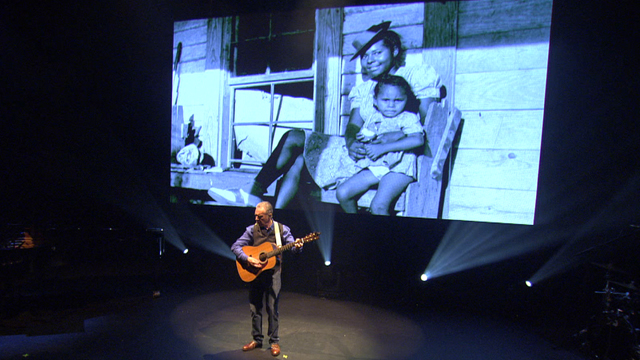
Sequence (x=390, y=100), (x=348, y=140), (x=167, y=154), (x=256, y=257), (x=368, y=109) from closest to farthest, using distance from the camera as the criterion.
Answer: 1. (x=256, y=257)
2. (x=390, y=100)
3. (x=368, y=109)
4. (x=348, y=140)
5. (x=167, y=154)

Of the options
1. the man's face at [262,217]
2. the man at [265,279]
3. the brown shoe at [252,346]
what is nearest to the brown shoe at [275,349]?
the man at [265,279]

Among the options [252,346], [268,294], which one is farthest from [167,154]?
[252,346]

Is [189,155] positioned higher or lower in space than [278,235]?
higher

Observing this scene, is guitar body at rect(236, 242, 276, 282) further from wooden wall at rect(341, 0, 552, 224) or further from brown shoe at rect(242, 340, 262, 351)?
wooden wall at rect(341, 0, 552, 224)

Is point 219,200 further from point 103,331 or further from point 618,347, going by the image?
point 618,347

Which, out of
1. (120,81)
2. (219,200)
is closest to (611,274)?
(219,200)

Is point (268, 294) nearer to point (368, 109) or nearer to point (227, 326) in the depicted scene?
point (227, 326)

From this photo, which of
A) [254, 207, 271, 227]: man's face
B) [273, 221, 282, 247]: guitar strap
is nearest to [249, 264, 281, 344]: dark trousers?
[273, 221, 282, 247]: guitar strap

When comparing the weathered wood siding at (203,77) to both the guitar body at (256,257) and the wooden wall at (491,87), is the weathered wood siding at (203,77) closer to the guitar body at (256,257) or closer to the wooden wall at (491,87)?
the guitar body at (256,257)
